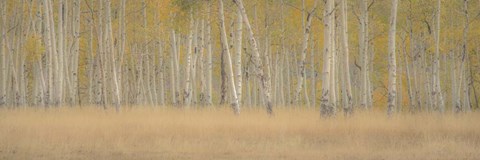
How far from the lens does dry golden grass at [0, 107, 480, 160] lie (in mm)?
11508

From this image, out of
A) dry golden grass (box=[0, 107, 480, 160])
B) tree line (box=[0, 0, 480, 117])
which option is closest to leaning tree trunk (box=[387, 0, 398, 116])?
tree line (box=[0, 0, 480, 117])

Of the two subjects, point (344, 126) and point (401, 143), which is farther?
point (344, 126)

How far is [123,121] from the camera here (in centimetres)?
1727

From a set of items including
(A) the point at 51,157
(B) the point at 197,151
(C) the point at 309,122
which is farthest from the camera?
(C) the point at 309,122

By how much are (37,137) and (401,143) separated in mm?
8214

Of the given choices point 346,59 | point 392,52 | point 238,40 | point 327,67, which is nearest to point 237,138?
point 327,67

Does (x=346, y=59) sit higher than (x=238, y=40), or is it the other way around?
(x=238, y=40)

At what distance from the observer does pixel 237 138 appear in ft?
45.8

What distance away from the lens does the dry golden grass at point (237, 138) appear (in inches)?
453

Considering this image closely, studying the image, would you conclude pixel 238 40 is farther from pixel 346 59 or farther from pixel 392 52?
pixel 392 52

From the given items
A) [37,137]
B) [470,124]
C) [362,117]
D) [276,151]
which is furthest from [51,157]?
[470,124]

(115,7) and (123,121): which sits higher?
(115,7)

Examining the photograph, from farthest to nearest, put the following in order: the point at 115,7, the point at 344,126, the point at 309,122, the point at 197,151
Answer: the point at 115,7, the point at 309,122, the point at 344,126, the point at 197,151

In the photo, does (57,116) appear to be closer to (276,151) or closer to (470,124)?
(276,151)
